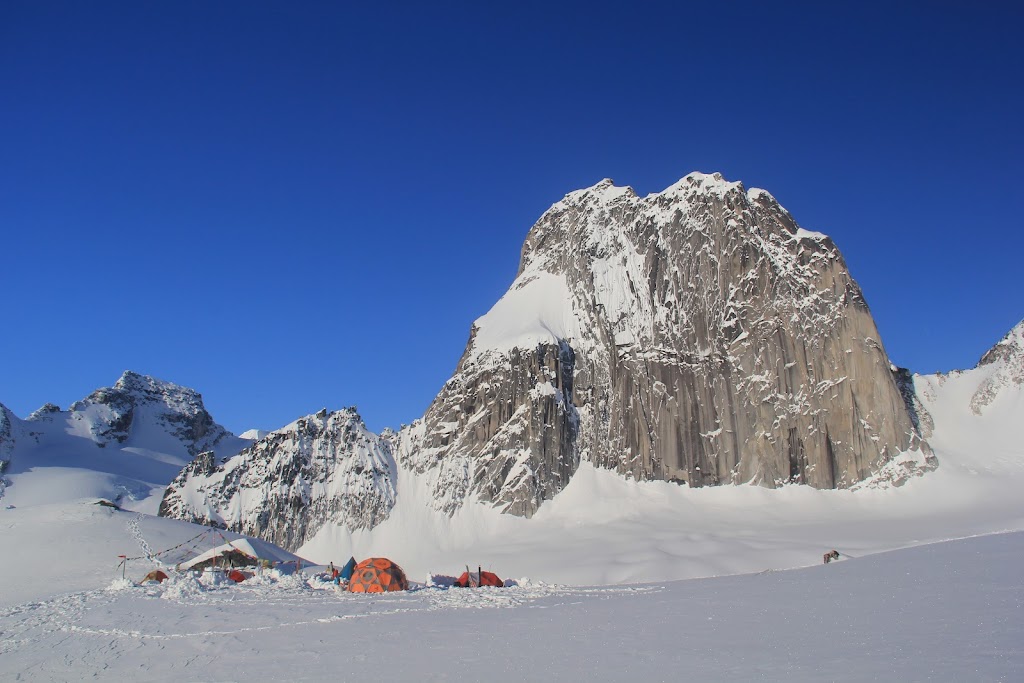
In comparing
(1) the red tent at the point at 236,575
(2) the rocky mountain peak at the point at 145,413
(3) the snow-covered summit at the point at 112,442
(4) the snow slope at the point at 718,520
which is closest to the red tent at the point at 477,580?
(1) the red tent at the point at 236,575

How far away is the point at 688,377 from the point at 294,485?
215 ft

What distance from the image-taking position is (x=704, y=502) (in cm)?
9919

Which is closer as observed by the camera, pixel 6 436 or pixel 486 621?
pixel 486 621

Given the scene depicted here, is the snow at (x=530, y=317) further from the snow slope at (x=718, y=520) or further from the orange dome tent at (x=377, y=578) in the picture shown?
the orange dome tent at (x=377, y=578)

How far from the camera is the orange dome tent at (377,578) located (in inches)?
1448

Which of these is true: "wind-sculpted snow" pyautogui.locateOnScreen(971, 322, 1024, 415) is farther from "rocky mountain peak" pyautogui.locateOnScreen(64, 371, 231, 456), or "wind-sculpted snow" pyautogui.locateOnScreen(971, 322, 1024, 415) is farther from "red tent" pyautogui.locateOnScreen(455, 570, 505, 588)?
"rocky mountain peak" pyautogui.locateOnScreen(64, 371, 231, 456)

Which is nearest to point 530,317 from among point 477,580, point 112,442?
point 477,580

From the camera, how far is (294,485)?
109562 millimetres

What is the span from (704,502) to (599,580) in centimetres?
3635

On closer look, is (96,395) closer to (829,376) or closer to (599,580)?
(599,580)

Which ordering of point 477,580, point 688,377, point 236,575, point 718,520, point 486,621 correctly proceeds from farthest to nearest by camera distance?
1. point 688,377
2. point 718,520
3. point 477,580
4. point 236,575
5. point 486,621

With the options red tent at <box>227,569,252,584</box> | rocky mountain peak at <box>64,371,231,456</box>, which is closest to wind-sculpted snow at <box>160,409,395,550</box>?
rocky mountain peak at <box>64,371,231,456</box>

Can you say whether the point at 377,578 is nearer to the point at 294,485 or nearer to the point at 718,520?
the point at 718,520

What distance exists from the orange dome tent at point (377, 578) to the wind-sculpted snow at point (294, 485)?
236 ft
